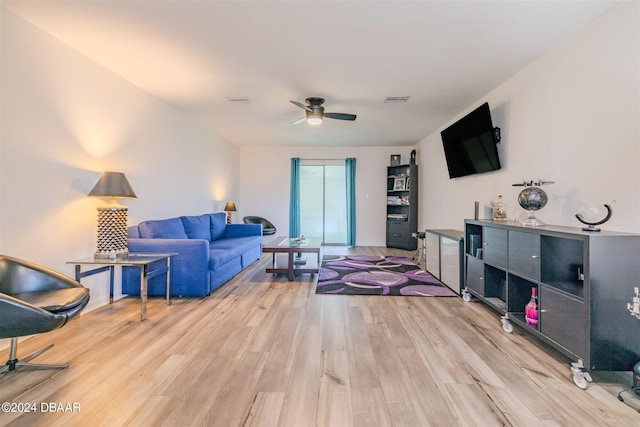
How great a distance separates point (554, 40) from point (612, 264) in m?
2.02

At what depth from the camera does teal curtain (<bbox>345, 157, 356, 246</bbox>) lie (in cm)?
734

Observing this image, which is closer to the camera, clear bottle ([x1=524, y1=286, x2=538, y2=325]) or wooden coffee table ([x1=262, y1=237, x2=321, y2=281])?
clear bottle ([x1=524, y1=286, x2=538, y2=325])

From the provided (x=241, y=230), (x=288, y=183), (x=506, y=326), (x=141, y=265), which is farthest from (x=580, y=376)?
(x=288, y=183)

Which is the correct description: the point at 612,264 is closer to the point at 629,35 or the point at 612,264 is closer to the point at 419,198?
the point at 629,35

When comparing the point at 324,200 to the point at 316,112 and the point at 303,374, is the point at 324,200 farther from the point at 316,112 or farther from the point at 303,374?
the point at 303,374

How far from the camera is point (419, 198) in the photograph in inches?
270

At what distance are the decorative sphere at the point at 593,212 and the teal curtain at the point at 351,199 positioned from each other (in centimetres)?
545

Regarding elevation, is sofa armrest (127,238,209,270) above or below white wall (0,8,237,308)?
below

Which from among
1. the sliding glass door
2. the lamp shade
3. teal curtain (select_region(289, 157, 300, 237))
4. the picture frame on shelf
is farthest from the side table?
the picture frame on shelf

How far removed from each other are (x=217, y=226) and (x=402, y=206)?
4331mm

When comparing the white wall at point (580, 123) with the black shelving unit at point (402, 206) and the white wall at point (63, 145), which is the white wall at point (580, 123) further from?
the white wall at point (63, 145)

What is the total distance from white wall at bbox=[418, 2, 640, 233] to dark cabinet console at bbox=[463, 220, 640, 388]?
0.41m

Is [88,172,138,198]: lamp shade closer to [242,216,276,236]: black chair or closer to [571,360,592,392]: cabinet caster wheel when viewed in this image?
[571,360,592,392]: cabinet caster wheel

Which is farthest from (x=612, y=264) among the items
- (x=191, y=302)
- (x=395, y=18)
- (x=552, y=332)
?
(x=191, y=302)
